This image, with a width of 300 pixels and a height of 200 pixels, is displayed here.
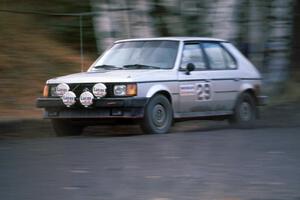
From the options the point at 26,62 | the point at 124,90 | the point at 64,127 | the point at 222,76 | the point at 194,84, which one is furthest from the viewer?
the point at 26,62

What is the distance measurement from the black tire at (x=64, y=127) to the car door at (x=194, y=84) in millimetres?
1702

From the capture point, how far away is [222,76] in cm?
1236

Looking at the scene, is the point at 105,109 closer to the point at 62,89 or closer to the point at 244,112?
the point at 62,89

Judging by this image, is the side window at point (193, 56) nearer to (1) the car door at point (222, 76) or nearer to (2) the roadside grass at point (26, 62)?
(1) the car door at point (222, 76)

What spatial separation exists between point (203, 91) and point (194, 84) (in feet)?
0.93

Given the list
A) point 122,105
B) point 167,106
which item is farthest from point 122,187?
point 167,106

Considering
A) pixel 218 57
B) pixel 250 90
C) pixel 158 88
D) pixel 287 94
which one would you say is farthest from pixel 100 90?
pixel 287 94

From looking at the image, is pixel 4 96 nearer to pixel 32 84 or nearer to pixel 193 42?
pixel 32 84

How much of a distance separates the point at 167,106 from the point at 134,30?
16.6ft

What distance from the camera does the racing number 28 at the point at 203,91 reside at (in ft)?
38.8

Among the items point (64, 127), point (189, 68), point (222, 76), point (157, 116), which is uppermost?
point (189, 68)

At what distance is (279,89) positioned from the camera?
1677 centimetres

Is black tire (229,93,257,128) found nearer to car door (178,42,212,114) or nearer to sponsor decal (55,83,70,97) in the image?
car door (178,42,212,114)

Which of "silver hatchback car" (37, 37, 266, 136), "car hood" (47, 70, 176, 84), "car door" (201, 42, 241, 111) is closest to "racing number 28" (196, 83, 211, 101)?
"silver hatchback car" (37, 37, 266, 136)
